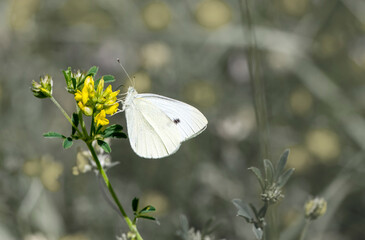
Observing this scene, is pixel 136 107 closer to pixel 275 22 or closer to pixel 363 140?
pixel 363 140

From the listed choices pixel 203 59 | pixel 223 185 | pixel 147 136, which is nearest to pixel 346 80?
pixel 203 59

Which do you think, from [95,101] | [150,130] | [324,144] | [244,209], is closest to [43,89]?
[95,101]

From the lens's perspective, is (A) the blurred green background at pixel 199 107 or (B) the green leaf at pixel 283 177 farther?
(A) the blurred green background at pixel 199 107


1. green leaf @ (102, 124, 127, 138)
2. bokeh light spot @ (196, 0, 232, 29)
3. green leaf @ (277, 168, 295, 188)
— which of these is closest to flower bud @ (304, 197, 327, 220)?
green leaf @ (277, 168, 295, 188)

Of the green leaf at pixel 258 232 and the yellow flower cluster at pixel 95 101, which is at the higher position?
the yellow flower cluster at pixel 95 101

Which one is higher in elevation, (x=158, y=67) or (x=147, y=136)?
(x=158, y=67)

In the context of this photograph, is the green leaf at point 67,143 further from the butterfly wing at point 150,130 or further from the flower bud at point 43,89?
the butterfly wing at point 150,130

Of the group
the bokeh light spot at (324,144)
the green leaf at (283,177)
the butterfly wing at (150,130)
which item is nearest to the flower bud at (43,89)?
the butterfly wing at (150,130)
